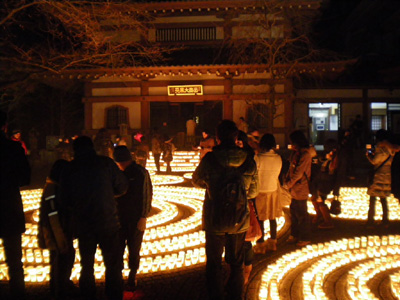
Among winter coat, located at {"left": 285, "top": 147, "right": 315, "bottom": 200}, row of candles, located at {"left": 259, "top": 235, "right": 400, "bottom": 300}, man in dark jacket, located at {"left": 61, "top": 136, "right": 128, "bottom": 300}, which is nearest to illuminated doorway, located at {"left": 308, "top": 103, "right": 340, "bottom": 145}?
row of candles, located at {"left": 259, "top": 235, "right": 400, "bottom": 300}

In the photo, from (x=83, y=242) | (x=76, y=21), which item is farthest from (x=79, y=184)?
(x=76, y=21)

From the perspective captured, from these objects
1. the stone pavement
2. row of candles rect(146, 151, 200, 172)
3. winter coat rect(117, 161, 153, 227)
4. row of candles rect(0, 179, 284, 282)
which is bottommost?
the stone pavement

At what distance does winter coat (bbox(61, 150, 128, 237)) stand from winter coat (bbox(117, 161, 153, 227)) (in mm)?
587

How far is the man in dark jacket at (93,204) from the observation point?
3969 mm

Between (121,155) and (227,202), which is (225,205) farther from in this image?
(121,155)

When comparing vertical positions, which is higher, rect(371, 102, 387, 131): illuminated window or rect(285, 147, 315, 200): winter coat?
rect(371, 102, 387, 131): illuminated window

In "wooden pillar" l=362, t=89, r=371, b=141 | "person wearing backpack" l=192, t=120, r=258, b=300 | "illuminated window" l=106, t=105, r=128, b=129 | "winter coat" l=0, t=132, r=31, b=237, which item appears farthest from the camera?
"wooden pillar" l=362, t=89, r=371, b=141

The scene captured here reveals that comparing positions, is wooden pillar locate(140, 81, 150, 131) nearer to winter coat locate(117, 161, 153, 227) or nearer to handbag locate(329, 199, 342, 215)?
handbag locate(329, 199, 342, 215)

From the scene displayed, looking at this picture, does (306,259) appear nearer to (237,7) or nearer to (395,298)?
(395,298)

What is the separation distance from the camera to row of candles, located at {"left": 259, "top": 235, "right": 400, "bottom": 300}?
500cm

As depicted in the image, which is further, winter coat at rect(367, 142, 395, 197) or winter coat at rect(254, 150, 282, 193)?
winter coat at rect(367, 142, 395, 197)

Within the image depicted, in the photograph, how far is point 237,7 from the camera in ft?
60.5

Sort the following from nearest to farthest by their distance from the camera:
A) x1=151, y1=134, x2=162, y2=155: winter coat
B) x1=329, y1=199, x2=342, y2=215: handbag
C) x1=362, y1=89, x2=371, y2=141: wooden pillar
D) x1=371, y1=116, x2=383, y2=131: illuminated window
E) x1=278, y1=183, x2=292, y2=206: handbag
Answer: x1=278, y1=183, x2=292, y2=206: handbag
x1=329, y1=199, x2=342, y2=215: handbag
x1=151, y1=134, x2=162, y2=155: winter coat
x1=362, y1=89, x2=371, y2=141: wooden pillar
x1=371, y1=116, x2=383, y2=131: illuminated window

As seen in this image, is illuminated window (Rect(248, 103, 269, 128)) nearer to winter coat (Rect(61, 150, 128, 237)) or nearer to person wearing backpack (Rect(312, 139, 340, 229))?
person wearing backpack (Rect(312, 139, 340, 229))
